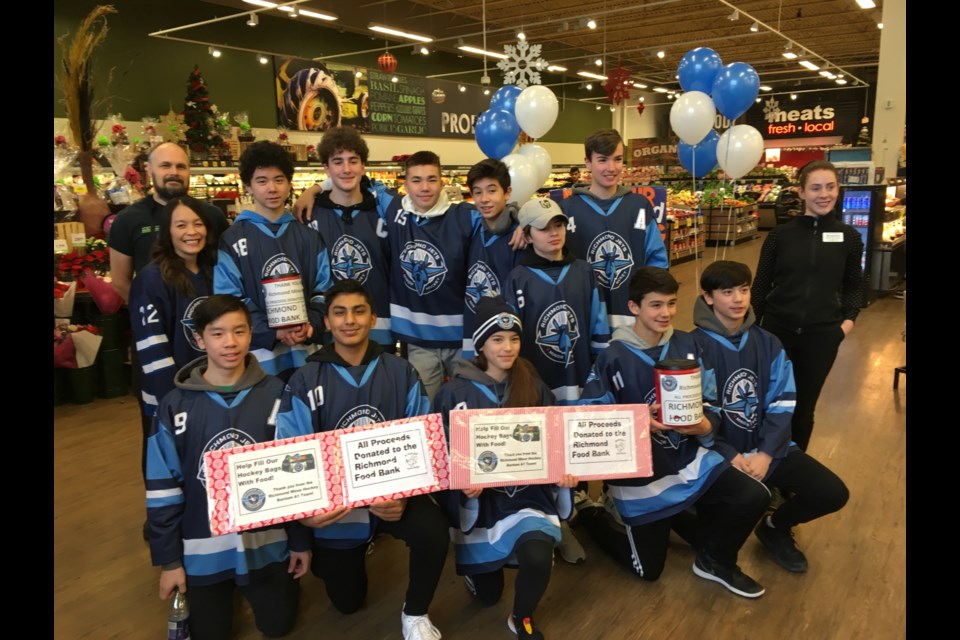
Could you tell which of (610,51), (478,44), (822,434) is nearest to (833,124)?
(610,51)

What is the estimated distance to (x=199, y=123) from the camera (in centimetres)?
931

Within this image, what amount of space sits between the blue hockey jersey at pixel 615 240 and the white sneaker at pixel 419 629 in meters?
1.58

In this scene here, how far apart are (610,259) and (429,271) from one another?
88 centimetres

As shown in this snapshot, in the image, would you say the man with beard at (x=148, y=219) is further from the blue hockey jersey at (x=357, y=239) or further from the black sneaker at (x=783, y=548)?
the black sneaker at (x=783, y=548)

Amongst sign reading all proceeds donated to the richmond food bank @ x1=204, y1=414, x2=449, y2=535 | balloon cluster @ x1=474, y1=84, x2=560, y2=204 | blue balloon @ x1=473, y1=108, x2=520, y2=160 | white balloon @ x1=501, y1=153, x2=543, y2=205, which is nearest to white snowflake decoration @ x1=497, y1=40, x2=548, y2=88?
balloon cluster @ x1=474, y1=84, x2=560, y2=204

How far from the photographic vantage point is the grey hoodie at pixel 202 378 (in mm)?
2270

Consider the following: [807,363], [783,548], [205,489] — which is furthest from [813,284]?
[205,489]

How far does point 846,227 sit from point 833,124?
2276cm

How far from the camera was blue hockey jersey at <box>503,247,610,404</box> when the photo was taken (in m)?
2.82

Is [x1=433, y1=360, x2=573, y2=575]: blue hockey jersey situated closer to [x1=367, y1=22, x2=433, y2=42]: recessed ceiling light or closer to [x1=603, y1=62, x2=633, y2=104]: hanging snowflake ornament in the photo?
[x1=603, y1=62, x2=633, y2=104]: hanging snowflake ornament

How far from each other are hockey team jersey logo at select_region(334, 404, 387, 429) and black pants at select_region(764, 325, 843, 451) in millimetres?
2073

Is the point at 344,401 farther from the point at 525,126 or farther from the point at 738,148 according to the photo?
the point at 738,148
